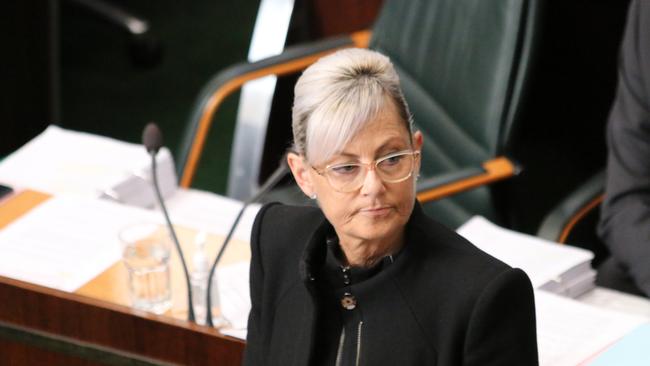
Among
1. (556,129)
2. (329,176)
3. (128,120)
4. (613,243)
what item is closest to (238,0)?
(128,120)

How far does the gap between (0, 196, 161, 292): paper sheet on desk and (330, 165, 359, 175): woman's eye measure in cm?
87

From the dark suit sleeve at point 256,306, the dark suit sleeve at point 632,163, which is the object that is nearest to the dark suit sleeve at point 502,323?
the dark suit sleeve at point 256,306

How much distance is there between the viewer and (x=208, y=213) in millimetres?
2656

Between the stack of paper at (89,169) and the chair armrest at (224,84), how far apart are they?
0.86 feet

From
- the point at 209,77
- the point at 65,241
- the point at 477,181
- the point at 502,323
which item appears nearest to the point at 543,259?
the point at 477,181

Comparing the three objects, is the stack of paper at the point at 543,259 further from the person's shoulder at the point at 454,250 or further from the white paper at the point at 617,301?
the person's shoulder at the point at 454,250

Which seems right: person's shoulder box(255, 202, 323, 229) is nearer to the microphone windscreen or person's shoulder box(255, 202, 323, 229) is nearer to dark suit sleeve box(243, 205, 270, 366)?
dark suit sleeve box(243, 205, 270, 366)

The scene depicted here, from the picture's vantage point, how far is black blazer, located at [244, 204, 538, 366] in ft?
5.16

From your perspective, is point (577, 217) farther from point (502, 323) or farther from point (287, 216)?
point (502, 323)

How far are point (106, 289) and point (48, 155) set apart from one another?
61cm

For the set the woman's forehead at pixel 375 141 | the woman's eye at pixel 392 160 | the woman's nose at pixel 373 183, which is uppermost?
the woman's forehead at pixel 375 141

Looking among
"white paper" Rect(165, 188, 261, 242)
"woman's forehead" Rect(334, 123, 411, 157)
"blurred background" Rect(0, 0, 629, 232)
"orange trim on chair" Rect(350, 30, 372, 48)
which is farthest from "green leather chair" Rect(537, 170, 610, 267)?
"woman's forehead" Rect(334, 123, 411, 157)

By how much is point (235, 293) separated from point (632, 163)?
2.75 ft

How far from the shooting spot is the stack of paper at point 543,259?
7.22 feet
